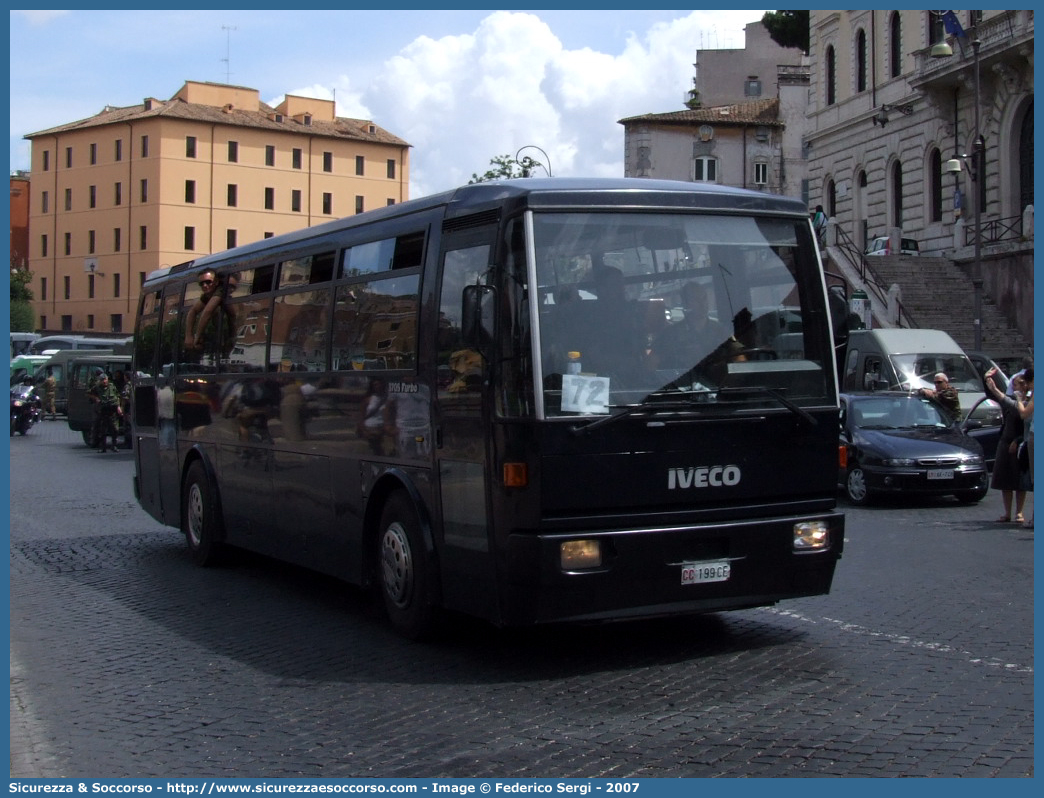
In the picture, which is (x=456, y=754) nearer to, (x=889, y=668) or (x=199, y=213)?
(x=889, y=668)

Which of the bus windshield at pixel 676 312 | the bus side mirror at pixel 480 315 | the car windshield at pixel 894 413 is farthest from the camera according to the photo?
the car windshield at pixel 894 413

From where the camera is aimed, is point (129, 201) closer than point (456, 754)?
No

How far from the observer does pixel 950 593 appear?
10688 mm

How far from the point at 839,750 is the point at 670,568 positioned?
6.38ft

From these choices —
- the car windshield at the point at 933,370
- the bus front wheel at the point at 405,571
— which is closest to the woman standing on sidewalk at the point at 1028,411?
the bus front wheel at the point at 405,571

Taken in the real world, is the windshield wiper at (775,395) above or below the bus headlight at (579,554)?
above

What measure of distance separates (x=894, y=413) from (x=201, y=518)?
10599 mm

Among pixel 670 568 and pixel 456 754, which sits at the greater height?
pixel 670 568

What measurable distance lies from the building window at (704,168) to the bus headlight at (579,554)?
3129 inches

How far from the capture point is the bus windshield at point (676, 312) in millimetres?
7582

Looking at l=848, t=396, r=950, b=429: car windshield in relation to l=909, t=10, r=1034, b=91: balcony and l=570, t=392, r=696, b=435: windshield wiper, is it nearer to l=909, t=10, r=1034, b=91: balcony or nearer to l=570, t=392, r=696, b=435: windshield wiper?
l=570, t=392, r=696, b=435: windshield wiper

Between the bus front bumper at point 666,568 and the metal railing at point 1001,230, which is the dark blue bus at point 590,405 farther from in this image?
Result: the metal railing at point 1001,230

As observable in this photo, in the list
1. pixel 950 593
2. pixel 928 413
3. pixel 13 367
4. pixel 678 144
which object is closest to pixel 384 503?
pixel 950 593

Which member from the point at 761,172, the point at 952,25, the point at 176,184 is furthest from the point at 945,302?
the point at 176,184
